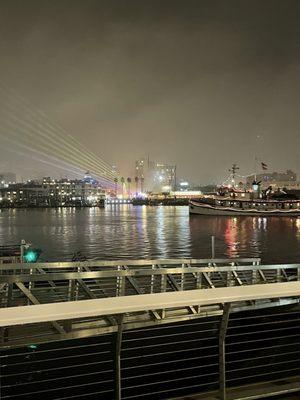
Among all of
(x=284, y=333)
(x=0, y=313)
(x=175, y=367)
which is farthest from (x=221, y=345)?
(x=284, y=333)

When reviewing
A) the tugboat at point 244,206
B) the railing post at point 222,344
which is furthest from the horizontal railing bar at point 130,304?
the tugboat at point 244,206

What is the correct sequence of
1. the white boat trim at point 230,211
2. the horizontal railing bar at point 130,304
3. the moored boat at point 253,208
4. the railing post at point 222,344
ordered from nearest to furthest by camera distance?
1. the horizontal railing bar at point 130,304
2. the railing post at point 222,344
3. the white boat trim at point 230,211
4. the moored boat at point 253,208

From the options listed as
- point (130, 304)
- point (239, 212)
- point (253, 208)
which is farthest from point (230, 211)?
point (130, 304)

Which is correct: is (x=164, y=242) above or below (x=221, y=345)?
below

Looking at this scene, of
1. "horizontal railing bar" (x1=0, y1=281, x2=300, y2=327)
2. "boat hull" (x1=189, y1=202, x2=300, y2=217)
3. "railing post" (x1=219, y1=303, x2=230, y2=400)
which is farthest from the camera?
"boat hull" (x1=189, y1=202, x2=300, y2=217)

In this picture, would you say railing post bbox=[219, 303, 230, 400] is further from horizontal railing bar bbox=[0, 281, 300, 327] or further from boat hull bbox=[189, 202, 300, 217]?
boat hull bbox=[189, 202, 300, 217]

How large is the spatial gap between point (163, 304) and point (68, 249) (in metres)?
43.5

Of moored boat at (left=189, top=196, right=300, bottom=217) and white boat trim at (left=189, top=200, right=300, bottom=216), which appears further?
moored boat at (left=189, top=196, right=300, bottom=217)

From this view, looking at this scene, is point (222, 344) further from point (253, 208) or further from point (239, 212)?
point (253, 208)

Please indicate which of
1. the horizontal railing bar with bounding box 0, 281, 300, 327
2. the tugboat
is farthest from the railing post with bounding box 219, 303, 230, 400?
the tugboat

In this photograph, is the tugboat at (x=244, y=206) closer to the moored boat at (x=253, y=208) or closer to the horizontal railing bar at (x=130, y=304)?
the moored boat at (x=253, y=208)

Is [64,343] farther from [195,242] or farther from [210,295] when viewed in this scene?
[195,242]

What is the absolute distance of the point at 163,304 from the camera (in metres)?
3.83

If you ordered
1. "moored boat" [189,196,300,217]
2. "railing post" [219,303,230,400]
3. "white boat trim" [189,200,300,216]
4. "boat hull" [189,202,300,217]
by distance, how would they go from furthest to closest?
"moored boat" [189,196,300,217]
"white boat trim" [189,200,300,216]
"boat hull" [189,202,300,217]
"railing post" [219,303,230,400]
